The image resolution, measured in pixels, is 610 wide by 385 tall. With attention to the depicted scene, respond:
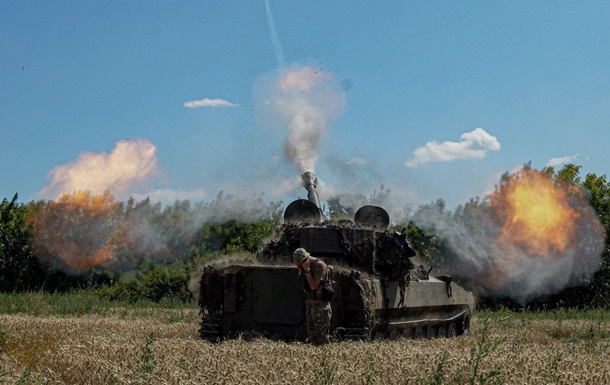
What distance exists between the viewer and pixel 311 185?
19.0 m

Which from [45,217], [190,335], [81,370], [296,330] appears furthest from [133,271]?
[81,370]

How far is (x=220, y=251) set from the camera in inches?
1391

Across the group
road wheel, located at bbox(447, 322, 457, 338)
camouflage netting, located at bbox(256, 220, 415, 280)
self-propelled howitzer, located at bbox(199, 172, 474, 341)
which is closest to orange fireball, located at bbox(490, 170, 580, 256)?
road wheel, located at bbox(447, 322, 457, 338)

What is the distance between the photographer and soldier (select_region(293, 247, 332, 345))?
44.7 feet

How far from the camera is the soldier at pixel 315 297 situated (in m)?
13.6

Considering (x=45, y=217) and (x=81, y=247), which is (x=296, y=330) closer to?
(x=81, y=247)

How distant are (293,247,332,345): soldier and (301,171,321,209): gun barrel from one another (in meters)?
4.43

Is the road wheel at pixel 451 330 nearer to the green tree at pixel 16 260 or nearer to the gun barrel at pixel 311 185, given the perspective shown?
the gun barrel at pixel 311 185

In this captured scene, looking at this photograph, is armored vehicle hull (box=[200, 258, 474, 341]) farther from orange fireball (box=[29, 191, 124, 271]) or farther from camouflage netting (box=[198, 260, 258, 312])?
orange fireball (box=[29, 191, 124, 271])

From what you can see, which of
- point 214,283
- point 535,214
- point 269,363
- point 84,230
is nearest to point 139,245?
point 84,230

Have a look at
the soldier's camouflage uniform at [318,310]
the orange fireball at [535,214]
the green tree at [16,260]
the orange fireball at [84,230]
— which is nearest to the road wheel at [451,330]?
the soldier's camouflage uniform at [318,310]

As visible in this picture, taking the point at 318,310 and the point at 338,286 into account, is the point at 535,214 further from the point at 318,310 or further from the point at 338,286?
the point at 318,310

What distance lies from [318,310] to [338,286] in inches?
41.0

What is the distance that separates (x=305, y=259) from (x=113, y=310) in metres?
12.5
